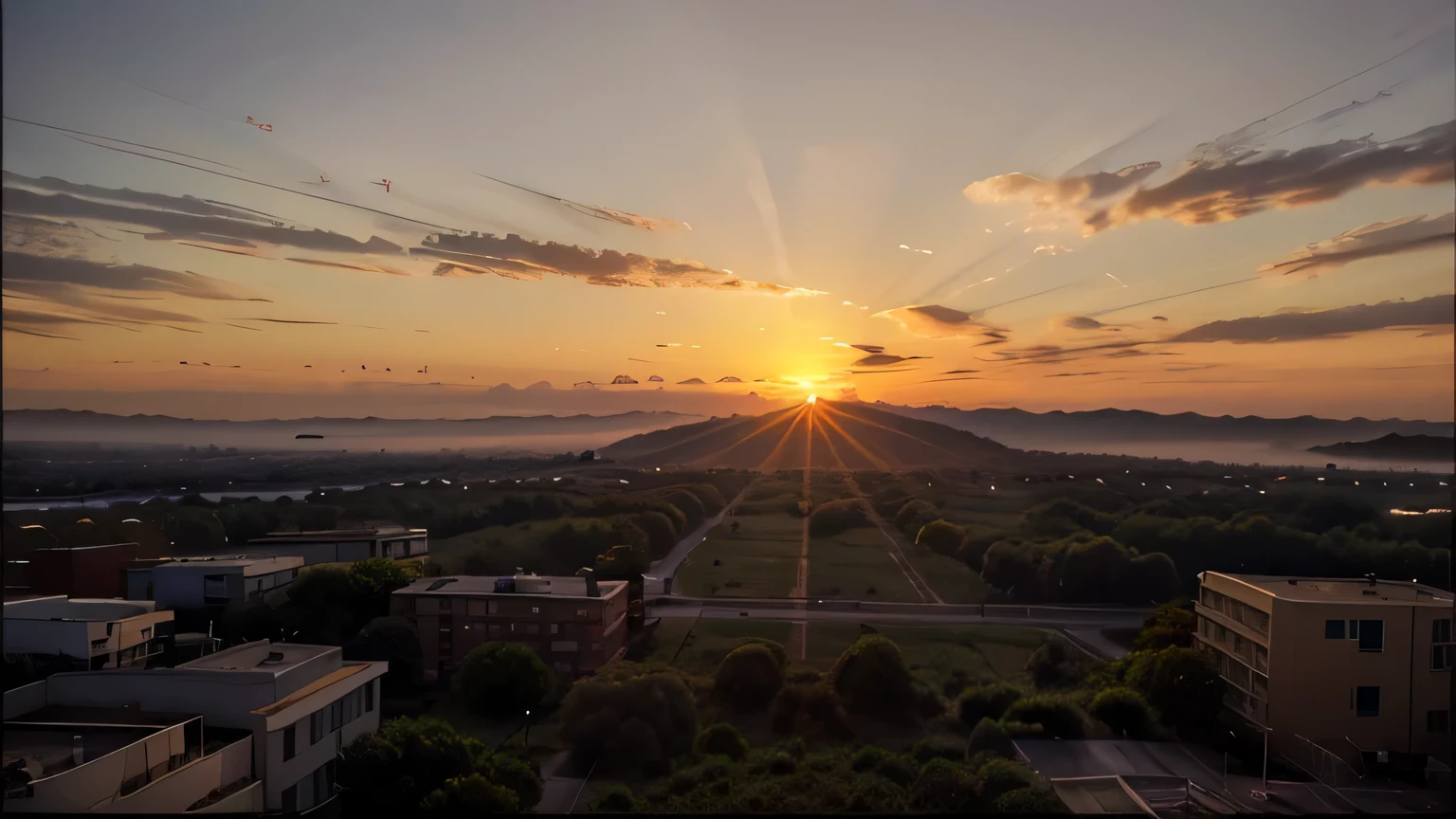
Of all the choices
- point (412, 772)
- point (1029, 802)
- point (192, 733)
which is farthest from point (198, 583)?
point (1029, 802)

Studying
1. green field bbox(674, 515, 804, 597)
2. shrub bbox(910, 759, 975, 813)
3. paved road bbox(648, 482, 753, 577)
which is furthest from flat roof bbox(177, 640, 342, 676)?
shrub bbox(910, 759, 975, 813)

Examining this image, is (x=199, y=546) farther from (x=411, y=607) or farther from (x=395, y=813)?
(x=395, y=813)

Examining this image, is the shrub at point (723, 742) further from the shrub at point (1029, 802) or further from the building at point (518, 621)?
the shrub at point (1029, 802)

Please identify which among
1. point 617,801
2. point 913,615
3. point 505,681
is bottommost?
point 617,801

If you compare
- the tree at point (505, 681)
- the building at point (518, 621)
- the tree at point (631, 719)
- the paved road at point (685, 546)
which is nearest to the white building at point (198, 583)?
the building at point (518, 621)

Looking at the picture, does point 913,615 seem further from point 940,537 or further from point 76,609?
point 76,609

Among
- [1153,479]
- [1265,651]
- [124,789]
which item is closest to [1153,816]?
[1265,651]
